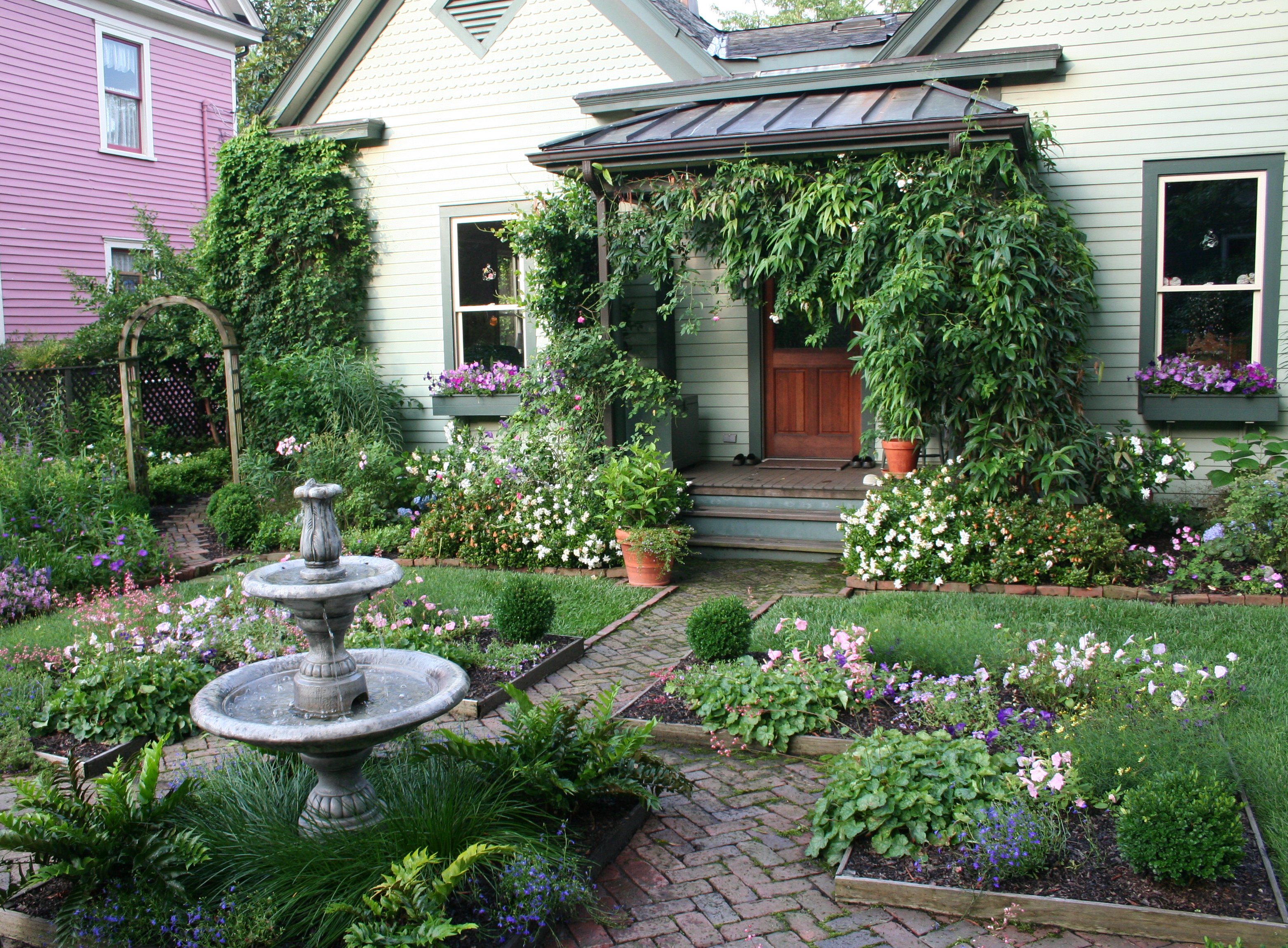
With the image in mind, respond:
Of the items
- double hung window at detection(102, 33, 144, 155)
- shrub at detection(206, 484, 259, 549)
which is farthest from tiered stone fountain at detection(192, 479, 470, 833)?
double hung window at detection(102, 33, 144, 155)

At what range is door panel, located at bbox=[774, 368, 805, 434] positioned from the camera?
10.4 meters

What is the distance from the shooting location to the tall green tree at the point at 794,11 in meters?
30.8

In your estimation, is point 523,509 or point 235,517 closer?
point 523,509

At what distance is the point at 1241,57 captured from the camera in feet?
27.2

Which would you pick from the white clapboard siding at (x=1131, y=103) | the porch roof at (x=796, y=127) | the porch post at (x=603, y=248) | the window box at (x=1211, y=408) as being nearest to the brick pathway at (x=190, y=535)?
the porch post at (x=603, y=248)

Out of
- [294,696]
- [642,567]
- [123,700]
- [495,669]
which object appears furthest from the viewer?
[642,567]

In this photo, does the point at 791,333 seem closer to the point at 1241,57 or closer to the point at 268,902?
the point at 1241,57

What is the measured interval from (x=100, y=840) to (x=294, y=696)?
2.68 ft

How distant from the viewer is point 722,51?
1109cm

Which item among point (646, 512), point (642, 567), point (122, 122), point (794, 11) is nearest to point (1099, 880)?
point (642, 567)

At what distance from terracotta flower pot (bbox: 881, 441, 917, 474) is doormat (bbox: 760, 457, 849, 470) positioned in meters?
1.54

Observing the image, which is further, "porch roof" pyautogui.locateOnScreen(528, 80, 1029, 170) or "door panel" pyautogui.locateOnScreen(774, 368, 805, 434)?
"door panel" pyautogui.locateOnScreen(774, 368, 805, 434)

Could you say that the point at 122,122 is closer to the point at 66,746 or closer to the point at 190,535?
the point at 190,535

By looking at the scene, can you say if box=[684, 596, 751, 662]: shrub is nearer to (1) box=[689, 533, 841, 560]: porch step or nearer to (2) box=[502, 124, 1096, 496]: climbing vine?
(2) box=[502, 124, 1096, 496]: climbing vine
